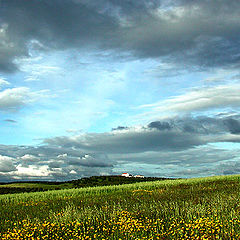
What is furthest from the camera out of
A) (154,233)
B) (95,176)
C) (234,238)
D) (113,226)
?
(95,176)

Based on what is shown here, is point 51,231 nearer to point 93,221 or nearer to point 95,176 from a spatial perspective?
point 93,221

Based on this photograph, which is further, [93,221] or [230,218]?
[93,221]

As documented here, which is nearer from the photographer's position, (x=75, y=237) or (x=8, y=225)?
(x=75, y=237)

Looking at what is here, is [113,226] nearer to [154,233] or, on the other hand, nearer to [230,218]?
[154,233]

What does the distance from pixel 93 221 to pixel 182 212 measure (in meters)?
5.09

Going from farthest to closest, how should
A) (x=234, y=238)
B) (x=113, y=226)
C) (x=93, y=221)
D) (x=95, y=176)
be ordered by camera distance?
(x=95, y=176)
(x=93, y=221)
(x=113, y=226)
(x=234, y=238)

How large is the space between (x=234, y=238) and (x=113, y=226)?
5070mm

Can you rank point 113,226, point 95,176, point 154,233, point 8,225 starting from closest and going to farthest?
point 154,233, point 113,226, point 8,225, point 95,176

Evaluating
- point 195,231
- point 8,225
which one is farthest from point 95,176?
point 195,231

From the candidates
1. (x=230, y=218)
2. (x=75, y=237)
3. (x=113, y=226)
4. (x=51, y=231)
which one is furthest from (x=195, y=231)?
(x=51, y=231)

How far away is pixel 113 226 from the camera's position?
489 inches

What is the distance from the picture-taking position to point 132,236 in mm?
10938

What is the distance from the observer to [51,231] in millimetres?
13062

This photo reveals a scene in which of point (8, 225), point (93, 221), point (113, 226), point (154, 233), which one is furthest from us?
point (8, 225)
